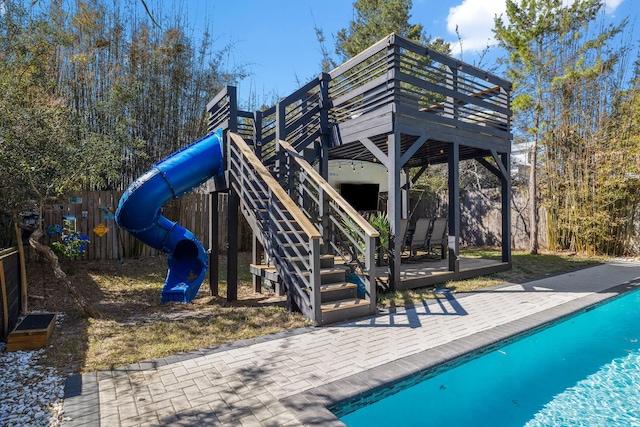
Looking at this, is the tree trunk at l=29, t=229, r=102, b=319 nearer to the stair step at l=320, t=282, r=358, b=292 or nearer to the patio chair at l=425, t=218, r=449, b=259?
the stair step at l=320, t=282, r=358, b=292

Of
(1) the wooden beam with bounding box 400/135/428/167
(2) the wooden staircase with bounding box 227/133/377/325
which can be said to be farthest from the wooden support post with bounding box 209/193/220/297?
(1) the wooden beam with bounding box 400/135/428/167

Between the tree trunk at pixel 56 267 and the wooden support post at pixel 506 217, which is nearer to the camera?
the tree trunk at pixel 56 267

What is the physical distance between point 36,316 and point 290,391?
321 cm

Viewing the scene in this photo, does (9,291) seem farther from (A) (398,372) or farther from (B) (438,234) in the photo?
(B) (438,234)

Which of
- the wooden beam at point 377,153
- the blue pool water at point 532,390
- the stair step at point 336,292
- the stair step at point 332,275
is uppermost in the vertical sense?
the wooden beam at point 377,153

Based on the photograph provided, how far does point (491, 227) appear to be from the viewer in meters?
12.5

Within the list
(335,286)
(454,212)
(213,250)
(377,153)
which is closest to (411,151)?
(377,153)

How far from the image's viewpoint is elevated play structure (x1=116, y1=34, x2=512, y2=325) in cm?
450

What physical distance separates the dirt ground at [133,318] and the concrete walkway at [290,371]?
33cm

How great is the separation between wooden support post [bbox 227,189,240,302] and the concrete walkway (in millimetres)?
1896

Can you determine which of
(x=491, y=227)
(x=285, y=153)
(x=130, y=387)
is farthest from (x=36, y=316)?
(x=491, y=227)

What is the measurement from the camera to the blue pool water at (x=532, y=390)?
2705mm

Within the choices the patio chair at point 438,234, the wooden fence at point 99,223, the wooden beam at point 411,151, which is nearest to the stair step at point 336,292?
the wooden beam at point 411,151

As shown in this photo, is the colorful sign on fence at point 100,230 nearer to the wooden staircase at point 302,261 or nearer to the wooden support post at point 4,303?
the wooden staircase at point 302,261
